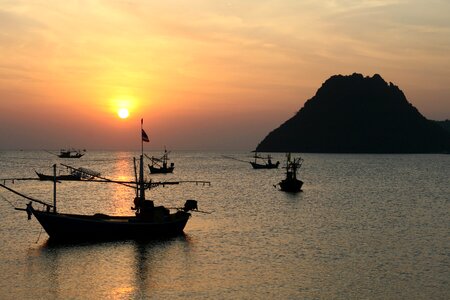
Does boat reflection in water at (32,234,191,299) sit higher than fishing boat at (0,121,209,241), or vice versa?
fishing boat at (0,121,209,241)

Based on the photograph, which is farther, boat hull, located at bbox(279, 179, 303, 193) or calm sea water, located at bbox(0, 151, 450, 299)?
boat hull, located at bbox(279, 179, 303, 193)

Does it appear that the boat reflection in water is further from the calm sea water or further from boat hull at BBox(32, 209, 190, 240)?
boat hull at BBox(32, 209, 190, 240)

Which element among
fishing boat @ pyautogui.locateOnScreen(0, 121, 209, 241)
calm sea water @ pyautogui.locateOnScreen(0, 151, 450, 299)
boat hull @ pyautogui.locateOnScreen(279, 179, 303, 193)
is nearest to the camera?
calm sea water @ pyautogui.locateOnScreen(0, 151, 450, 299)

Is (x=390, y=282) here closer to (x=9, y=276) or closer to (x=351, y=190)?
(x=9, y=276)

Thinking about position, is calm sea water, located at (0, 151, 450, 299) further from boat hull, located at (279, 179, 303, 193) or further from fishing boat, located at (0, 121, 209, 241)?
boat hull, located at (279, 179, 303, 193)

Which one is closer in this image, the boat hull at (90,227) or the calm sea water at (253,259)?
the calm sea water at (253,259)

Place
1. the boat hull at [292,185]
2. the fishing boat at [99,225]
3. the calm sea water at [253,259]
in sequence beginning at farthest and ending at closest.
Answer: the boat hull at [292,185]
the fishing boat at [99,225]
the calm sea water at [253,259]

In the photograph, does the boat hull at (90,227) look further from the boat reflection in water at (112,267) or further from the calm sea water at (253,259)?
the calm sea water at (253,259)

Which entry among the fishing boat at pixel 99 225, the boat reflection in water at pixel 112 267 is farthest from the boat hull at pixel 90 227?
the boat reflection in water at pixel 112 267

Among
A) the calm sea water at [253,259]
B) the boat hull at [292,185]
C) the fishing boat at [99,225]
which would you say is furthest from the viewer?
the boat hull at [292,185]

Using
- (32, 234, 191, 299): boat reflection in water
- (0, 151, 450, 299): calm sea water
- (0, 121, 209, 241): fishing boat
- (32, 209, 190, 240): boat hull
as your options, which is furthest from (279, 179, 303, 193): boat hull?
(32, 209, 190, 240): boat hull

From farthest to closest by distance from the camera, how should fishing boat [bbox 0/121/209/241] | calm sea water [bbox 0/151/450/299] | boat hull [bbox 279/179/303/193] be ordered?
boat hull [bbox 279/179/303/193], fishing boat [bbox 0/121/209/241], calm sea water [bbox 0/151/450/299]

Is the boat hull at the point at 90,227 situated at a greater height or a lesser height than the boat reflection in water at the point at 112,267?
greater

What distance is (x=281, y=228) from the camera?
210 feet
